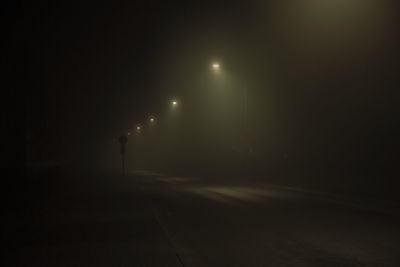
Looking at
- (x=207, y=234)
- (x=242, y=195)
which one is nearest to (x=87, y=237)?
(x=207, y=234)

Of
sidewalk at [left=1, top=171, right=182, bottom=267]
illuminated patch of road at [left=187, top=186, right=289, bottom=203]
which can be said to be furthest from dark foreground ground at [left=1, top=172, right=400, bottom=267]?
illuminated patch of road at [left=187, top=186, right=289, bottom=203]

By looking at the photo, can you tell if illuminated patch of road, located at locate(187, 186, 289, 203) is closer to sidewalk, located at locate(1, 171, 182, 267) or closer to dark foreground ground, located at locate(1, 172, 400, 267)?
dark foreground ground, located at locate(1, 172, 400, 267)

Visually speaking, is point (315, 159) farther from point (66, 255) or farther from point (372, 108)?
point (66, 255)

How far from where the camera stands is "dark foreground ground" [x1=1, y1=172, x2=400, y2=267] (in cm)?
984

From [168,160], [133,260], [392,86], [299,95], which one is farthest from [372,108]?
[168,160]

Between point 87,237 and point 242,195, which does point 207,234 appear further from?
point 242,195

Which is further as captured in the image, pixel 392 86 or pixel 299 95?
pixel 299 95

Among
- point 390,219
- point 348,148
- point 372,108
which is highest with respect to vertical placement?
point 372,108

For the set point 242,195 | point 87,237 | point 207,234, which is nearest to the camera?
point 87,237

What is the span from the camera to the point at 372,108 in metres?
33.7

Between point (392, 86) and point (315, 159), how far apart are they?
37.0ft

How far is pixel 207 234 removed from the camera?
1316 centimetres

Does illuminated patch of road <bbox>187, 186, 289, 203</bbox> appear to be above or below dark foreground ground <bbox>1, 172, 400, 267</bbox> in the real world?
above

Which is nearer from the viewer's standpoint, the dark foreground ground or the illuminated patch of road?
the dark foreground ground
